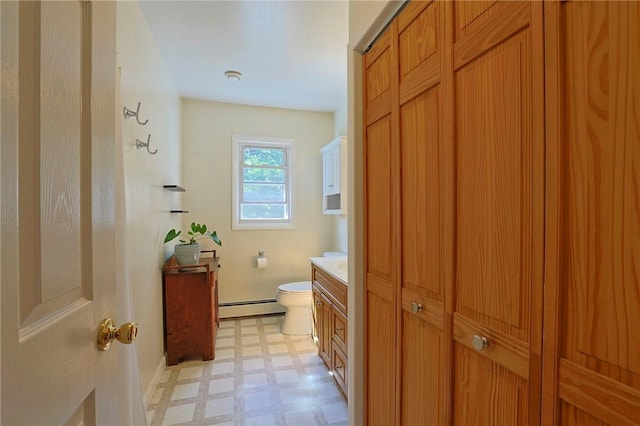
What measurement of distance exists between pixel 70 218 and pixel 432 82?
3.37ft

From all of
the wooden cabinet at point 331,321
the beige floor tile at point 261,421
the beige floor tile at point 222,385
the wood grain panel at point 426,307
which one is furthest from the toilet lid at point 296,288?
the wood grain panel at point 426,307

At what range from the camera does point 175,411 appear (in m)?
1.84

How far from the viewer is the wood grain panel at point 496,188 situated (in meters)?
0.66

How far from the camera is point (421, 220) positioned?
3.29ft

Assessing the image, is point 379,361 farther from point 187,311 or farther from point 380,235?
point 187,311

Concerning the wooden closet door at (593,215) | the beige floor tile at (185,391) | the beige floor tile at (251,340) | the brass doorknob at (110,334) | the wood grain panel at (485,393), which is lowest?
the beige floor tile at (251,340)

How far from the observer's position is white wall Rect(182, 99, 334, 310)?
3.39 meters

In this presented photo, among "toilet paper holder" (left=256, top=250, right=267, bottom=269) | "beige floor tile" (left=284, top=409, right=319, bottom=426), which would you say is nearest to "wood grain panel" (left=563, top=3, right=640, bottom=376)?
"beige floor tile" (left=284, top=409, right=319, bottom=426)

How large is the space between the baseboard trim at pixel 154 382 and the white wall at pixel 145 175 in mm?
38

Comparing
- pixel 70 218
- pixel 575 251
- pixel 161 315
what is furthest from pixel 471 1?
pixel 161 315

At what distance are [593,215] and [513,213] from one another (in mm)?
161

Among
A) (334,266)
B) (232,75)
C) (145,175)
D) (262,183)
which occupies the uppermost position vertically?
(232,75)

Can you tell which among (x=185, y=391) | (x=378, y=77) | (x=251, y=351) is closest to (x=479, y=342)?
(x=378, y=77)

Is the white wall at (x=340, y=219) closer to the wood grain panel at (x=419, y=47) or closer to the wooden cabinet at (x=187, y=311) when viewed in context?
the wooden cabinet at (x=187, y=311)
